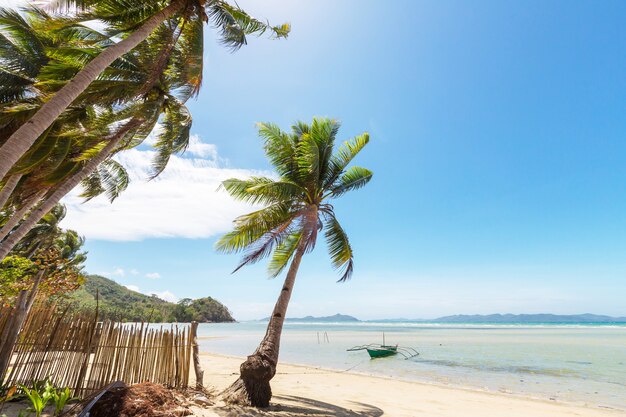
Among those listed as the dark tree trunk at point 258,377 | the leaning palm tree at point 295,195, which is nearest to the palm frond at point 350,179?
the leaning palm tree at point 295,195

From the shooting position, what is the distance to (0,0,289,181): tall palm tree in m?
4.31

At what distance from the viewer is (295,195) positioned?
9.42 metres

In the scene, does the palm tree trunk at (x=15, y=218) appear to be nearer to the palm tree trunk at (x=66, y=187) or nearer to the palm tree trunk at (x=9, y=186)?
the palm tree trunk at (x=66, y=187)

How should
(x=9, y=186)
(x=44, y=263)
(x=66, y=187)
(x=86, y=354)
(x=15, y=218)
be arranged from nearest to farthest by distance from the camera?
1. (x=86, y=354)
2. (x=9, y=186)
3. (x=15, y=218)
4. (x=66, y=187)
5. (x=44, y=263)

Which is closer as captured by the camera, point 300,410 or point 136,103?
point 300,410

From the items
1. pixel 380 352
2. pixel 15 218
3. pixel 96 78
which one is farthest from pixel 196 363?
pixel 380 352

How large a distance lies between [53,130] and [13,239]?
2407 mm

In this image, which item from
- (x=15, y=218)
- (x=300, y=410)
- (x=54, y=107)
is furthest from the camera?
(x=15, y=218)

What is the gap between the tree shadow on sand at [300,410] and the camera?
6.09 meters

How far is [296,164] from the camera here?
9.76 m

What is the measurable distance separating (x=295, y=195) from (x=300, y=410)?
512cm

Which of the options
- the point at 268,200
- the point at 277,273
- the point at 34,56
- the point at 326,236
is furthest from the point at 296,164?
the point at 34,56

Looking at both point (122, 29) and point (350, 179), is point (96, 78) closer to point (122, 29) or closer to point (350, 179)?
point (122, 29)

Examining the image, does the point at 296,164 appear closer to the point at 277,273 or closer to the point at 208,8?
the point at 277,273
